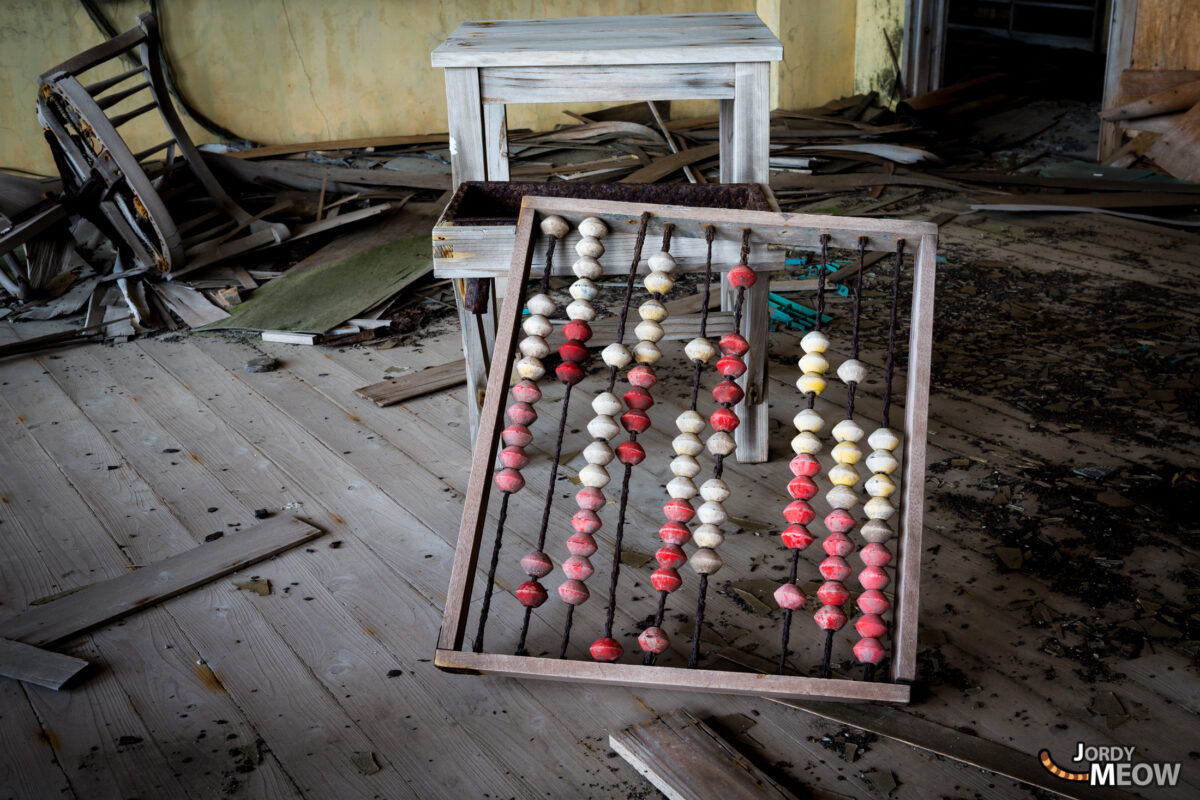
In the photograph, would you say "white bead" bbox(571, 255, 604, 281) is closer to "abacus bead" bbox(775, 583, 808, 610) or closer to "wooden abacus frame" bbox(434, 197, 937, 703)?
"wooden abacus frame" bbox(434, 197, 937, 703)

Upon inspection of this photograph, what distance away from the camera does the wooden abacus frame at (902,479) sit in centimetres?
186

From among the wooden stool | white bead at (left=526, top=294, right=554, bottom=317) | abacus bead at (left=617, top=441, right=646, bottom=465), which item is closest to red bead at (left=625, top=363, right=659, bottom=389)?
abacus bead at (left=617, top=441, right=646, bottom=465)

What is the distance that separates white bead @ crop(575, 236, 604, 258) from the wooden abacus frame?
0.06 meters

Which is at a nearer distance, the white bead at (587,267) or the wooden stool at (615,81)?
the white bead at (587,267)

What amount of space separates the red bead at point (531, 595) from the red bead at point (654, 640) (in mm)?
216

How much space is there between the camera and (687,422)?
2004 millimetres

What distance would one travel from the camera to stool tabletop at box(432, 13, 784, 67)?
2508 millimetres

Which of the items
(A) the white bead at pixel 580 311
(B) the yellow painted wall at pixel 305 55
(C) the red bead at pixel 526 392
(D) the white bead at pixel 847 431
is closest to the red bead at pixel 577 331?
(A) the white bead at pixel 580 311

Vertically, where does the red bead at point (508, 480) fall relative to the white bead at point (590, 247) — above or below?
below

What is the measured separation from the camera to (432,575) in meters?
2.37

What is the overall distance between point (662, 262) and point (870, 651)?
877 millimetres

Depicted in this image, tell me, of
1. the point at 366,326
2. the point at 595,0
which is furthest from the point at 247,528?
the point at 595,0

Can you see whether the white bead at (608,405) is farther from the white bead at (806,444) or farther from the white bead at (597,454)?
the white bead at (806,444)

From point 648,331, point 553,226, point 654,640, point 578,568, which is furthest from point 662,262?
point 654,640
